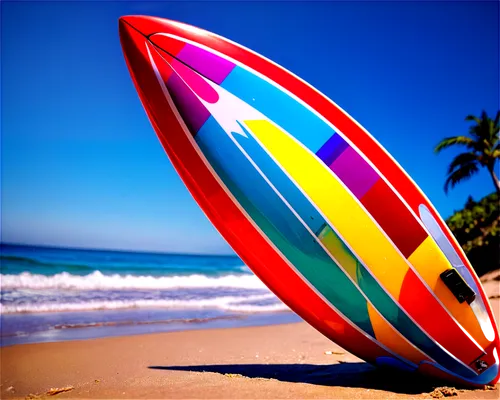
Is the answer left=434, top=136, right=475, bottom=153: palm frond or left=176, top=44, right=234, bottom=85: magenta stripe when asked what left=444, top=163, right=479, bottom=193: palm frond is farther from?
left=176, top=44, right=234, bottom=85: magenta stripe

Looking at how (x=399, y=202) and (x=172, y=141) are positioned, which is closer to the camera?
(x=399, y=202)

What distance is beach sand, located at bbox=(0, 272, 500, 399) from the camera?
2.77 meters

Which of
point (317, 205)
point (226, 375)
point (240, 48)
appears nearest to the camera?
point (317, 205)

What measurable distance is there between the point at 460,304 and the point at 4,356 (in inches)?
175

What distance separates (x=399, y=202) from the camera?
2.78m

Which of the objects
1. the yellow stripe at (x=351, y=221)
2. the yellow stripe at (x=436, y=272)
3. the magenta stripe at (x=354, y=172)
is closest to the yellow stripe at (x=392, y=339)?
the yellow stripe at (x=351, y=221)

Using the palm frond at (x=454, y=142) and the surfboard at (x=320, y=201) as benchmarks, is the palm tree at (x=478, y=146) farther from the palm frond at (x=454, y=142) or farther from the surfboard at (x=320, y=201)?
the surfboard at (x=320, y=201)

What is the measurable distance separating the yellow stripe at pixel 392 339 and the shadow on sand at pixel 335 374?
254 millimetres

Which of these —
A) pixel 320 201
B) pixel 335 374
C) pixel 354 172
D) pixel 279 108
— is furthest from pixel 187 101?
pixel 335 374

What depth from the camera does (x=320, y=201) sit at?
2.74 meters

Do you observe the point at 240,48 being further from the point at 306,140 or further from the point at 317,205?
the point at 317,205

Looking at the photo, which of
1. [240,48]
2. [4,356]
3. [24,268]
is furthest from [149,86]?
[24,268]

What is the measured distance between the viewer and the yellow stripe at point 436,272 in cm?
275

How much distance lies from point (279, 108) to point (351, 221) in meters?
1.04
